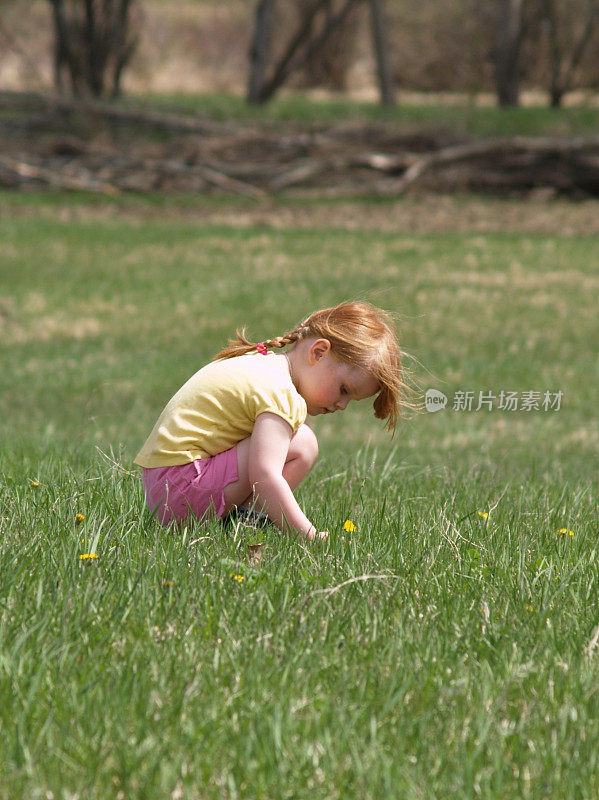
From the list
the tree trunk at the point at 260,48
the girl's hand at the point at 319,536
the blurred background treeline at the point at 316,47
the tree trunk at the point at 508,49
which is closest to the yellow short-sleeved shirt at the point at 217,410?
the girl's hand at the point at 319,536

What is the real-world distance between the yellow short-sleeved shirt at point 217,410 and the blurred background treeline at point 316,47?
2296 cm

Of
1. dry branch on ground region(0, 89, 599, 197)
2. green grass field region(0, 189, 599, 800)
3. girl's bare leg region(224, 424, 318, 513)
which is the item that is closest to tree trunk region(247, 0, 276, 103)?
dry branch on ground region(0, 89, 599, 197)

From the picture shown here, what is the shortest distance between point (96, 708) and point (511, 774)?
2.84 feet

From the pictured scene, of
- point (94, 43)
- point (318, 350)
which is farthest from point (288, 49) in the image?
point (318, 350)

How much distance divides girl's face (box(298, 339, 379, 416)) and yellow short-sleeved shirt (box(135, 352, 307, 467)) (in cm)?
7

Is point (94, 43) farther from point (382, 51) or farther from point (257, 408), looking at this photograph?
point (257, 408)

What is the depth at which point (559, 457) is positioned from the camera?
8.28 metres

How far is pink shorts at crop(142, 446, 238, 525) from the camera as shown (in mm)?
3602

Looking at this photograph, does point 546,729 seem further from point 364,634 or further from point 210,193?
point 210,193

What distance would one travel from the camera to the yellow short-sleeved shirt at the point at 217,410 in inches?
139

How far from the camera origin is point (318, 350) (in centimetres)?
363

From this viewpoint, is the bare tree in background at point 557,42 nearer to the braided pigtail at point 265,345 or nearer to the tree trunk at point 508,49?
Answer: the tree trunk at point 508,49

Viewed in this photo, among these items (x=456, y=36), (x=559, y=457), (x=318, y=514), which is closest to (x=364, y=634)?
(x=318, y=514)

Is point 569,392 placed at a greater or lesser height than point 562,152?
lesser
